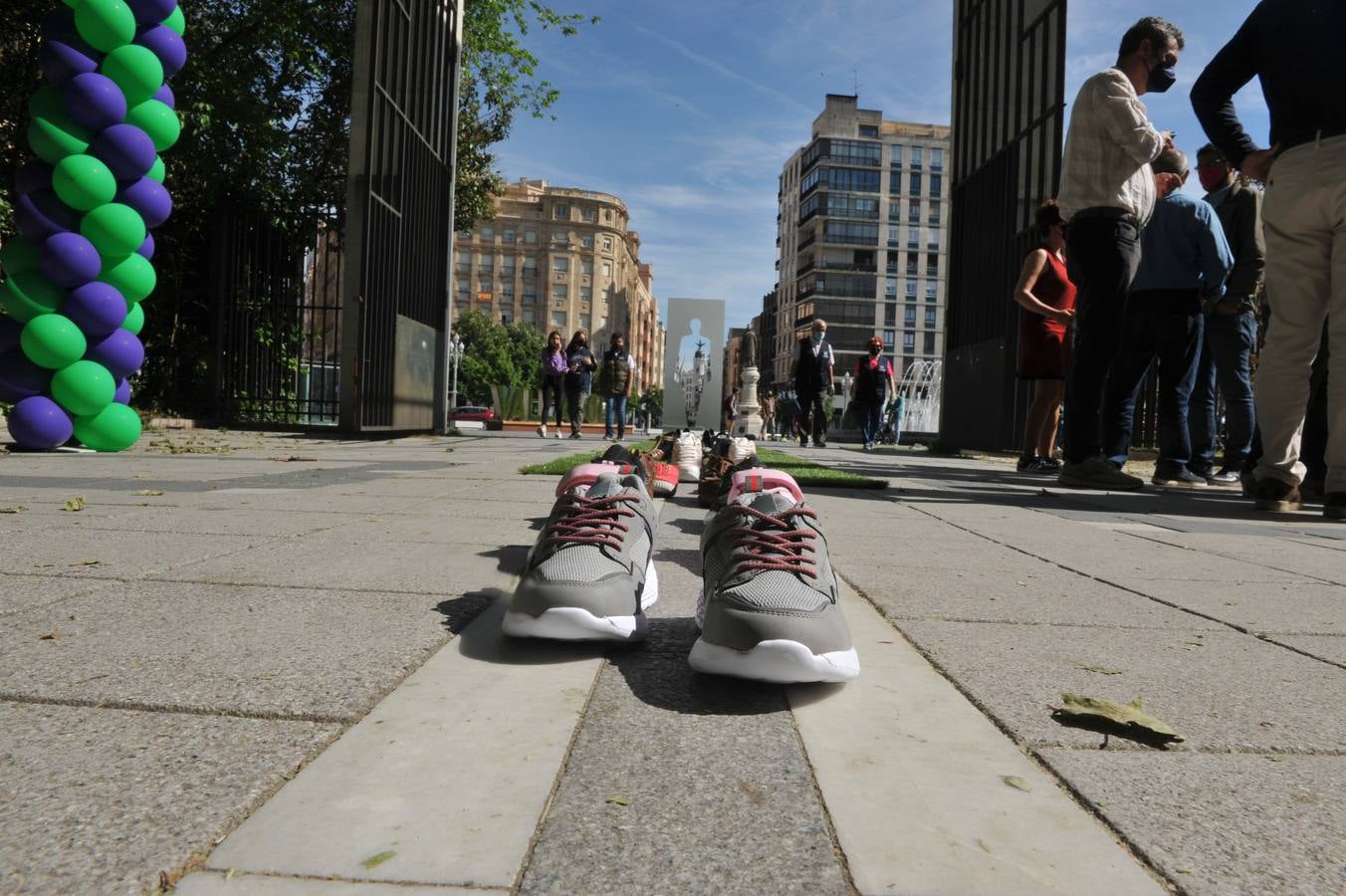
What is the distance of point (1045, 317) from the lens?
6.55m

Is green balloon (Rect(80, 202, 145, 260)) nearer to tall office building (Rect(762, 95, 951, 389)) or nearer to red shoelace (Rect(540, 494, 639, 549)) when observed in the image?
red shoelace (Rect(540, 494, 639, 549))

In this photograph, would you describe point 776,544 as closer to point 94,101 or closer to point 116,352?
point 116,352

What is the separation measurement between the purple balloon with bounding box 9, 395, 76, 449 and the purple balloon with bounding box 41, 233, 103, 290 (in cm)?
88

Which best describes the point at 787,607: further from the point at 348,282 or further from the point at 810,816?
the point at 348,282

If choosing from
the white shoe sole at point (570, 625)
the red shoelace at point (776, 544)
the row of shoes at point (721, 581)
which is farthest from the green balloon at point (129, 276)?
the red shoelace at point (776, 544)

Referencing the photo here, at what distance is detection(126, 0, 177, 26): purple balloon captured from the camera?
708 cm

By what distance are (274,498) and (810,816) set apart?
362 centimetres

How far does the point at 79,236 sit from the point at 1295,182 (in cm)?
772

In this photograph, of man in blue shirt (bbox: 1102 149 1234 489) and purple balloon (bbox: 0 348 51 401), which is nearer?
man in blue shirt (bbox: 1102 149 1234 489)

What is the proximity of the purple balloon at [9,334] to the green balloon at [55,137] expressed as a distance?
1.25 metres

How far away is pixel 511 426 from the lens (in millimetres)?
27812

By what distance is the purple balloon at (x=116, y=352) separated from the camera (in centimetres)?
686

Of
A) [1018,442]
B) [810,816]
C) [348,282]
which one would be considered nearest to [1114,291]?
[810,816]

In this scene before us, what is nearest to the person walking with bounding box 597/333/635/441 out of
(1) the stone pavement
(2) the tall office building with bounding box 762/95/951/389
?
(1) the stone pavement
